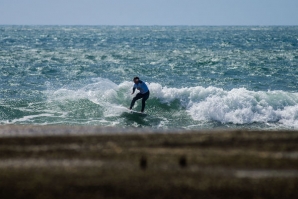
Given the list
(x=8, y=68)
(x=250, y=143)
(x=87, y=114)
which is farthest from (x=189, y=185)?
(x=8, y=68)

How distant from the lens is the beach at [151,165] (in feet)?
7.60

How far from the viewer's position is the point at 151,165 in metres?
2.58

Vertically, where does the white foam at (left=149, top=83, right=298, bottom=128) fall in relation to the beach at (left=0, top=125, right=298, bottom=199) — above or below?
below

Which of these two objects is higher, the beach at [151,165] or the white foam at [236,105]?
the beach at [151,165]

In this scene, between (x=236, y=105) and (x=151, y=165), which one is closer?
(x=151, y=165)

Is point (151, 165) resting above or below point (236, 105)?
above

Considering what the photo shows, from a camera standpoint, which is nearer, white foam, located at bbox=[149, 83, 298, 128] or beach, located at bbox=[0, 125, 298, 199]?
beach, located at bbox=[0, 125, 298, 199]

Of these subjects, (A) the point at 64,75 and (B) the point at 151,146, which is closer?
(B) the point at 151,146

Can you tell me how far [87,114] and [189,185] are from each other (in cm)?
1036

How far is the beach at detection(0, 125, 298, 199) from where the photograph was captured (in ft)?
7.60

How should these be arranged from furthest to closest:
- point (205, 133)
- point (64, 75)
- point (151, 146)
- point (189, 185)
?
point (64, 75) → point (205, 133) → point (151, 146) → point (189, 185)

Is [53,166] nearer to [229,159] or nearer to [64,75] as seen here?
[229,159]

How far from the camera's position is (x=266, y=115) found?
12.5 m

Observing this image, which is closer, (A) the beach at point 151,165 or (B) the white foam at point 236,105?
(A) the beach at point 151,165
